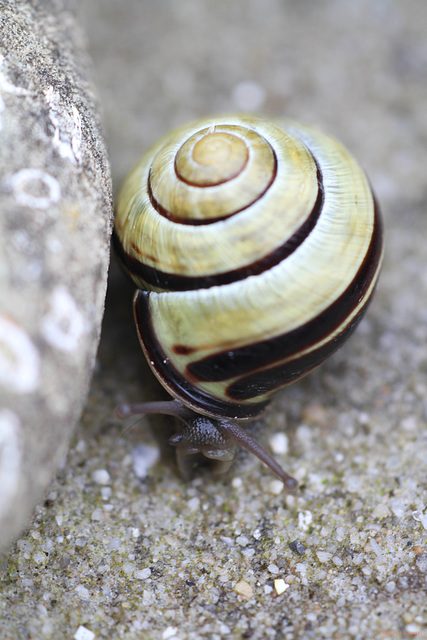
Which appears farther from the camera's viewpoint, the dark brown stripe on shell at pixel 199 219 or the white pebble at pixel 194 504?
the white pebble at pixel 194 504

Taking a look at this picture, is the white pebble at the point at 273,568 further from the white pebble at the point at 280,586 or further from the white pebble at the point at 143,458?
the white pebble at the point at 143,458

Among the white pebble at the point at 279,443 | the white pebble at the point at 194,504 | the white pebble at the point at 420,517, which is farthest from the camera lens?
the white pebble at the point at 279,443

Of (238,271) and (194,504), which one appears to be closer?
(238,271)

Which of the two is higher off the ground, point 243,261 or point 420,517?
point 243,261

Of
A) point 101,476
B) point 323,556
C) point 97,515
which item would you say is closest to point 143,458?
point 101,476

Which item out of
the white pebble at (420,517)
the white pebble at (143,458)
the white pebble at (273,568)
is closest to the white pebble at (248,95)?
the white pebble at (143,458)

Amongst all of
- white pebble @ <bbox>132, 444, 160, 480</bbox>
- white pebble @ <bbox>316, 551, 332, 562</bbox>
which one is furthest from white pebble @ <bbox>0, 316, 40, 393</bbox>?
white pebble @ <bbox>316, 551, 332, 562</bbox>

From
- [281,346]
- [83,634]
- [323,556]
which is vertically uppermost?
[281,346]

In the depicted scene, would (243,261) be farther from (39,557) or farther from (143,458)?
(39,557)
